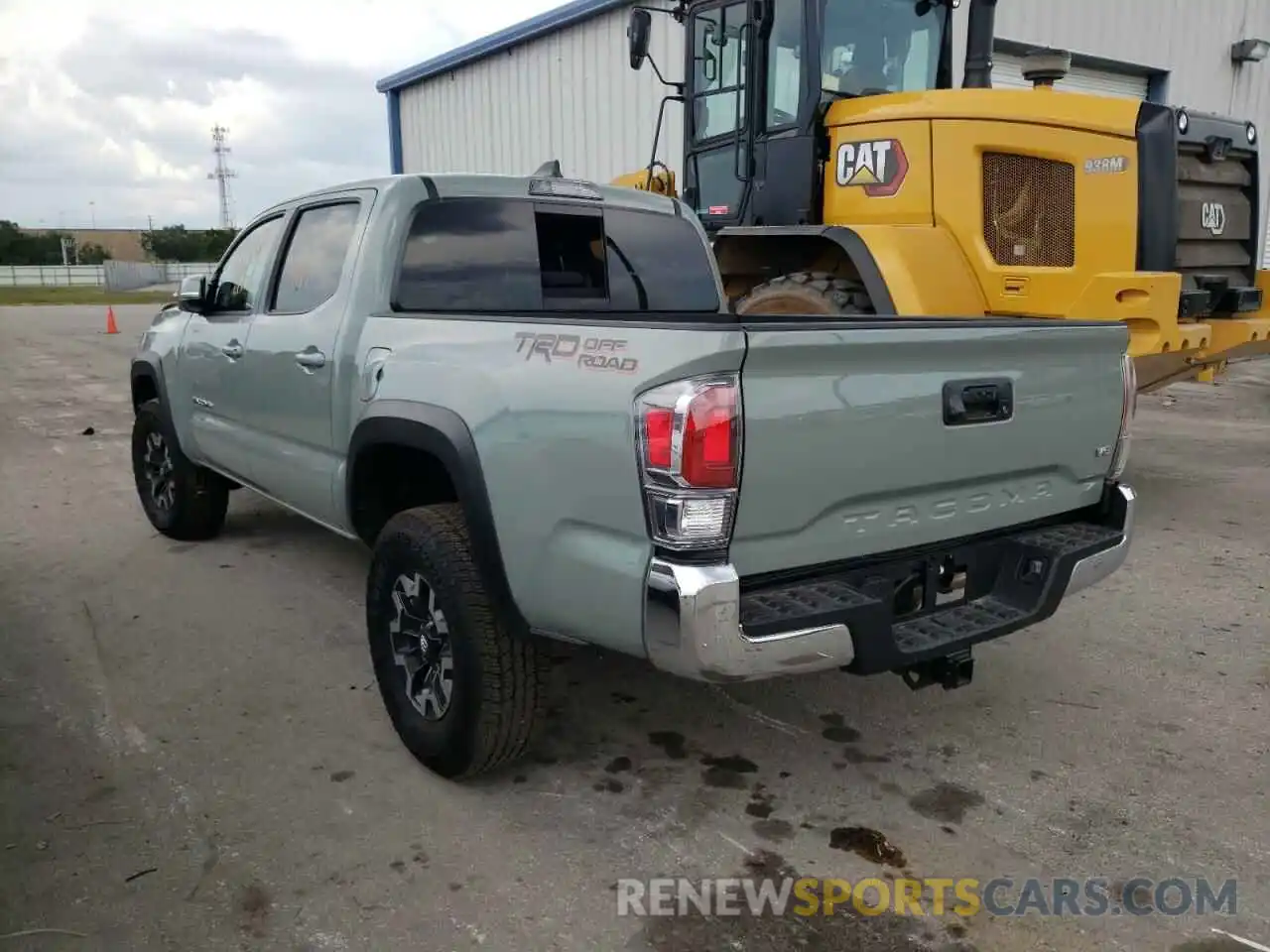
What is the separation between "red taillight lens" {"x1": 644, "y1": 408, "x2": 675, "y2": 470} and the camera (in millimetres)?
2451

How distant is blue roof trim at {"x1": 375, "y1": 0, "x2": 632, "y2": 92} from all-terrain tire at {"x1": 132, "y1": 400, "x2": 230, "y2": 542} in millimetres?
10039

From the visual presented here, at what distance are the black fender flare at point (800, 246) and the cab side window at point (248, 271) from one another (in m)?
3.02

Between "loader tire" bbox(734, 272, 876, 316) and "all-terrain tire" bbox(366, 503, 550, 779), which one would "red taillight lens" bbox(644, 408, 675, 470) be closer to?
"all-terrain tire" bbox(366, 503, 550, 779)

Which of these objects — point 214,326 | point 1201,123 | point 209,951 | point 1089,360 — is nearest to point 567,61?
point 1201,123

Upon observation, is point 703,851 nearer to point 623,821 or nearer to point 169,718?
point 623,821

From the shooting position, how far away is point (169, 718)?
12.1ft

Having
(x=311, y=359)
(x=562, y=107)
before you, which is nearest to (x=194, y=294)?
(x=311, y=359)

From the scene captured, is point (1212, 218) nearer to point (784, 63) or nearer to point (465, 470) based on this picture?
point (784, 63)

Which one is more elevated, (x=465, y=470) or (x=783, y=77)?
(x=783, y=77)

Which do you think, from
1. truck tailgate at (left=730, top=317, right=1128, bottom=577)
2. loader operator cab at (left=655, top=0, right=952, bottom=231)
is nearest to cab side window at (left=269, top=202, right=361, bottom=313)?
truck tailgate at (left=730, top=317, right=1128, bottom=577)

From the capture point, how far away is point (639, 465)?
2514 millimetres

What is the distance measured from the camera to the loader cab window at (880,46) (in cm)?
654

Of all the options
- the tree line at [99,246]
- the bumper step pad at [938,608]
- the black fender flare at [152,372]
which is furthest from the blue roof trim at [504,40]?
the tree line at [99,246]

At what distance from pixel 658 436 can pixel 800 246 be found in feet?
15.1
